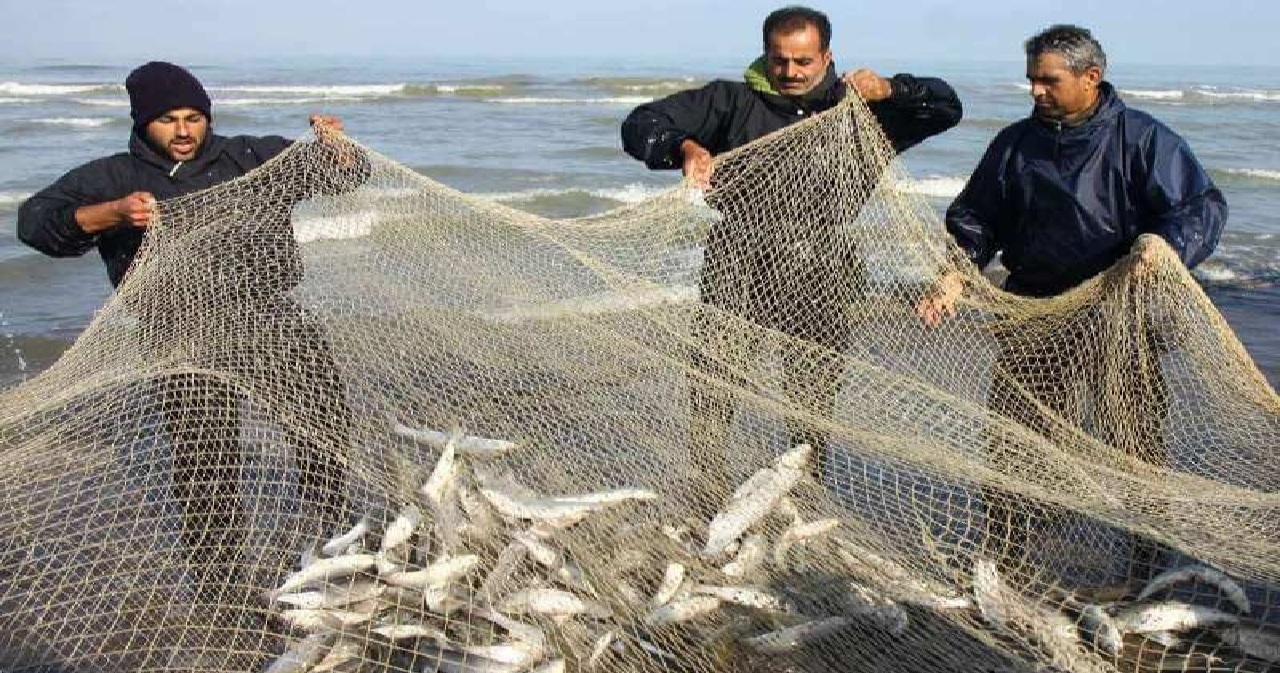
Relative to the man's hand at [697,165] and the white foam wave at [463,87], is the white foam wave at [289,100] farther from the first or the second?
the man's hand at [697,165]

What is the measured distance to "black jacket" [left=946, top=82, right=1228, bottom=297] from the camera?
15.3ft

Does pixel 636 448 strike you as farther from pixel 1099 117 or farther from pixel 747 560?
pixel 1099 117

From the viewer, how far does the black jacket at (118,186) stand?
15.1 ft

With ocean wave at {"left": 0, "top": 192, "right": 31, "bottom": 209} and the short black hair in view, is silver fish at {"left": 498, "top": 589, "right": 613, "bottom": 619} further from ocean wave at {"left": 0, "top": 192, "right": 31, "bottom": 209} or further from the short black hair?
ocean wave at {"left": 0, "top": 192, "right": 31, "bottom": 209}

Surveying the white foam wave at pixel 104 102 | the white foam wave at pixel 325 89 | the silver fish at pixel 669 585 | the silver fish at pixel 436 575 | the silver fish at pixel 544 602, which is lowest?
the silver fish at pixel 669 585

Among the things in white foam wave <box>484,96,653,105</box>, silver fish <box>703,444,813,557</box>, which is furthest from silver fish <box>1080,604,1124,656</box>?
white foam wave <box>484,96,653,105</box>

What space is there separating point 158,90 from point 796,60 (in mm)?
2803

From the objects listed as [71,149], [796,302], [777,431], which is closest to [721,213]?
[796,302]

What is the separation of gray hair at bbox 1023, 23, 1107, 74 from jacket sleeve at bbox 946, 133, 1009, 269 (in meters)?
0.52

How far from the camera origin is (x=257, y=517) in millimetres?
4426

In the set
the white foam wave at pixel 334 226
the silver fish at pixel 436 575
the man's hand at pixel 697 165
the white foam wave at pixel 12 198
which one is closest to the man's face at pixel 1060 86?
the man's hand at pixel 697 165

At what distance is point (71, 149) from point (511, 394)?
1919cm

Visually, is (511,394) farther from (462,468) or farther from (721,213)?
(721,213)

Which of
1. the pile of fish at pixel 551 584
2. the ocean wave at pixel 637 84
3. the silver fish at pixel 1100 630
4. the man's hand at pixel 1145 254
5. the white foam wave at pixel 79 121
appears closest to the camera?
the pile of fish at pixel 551 584
